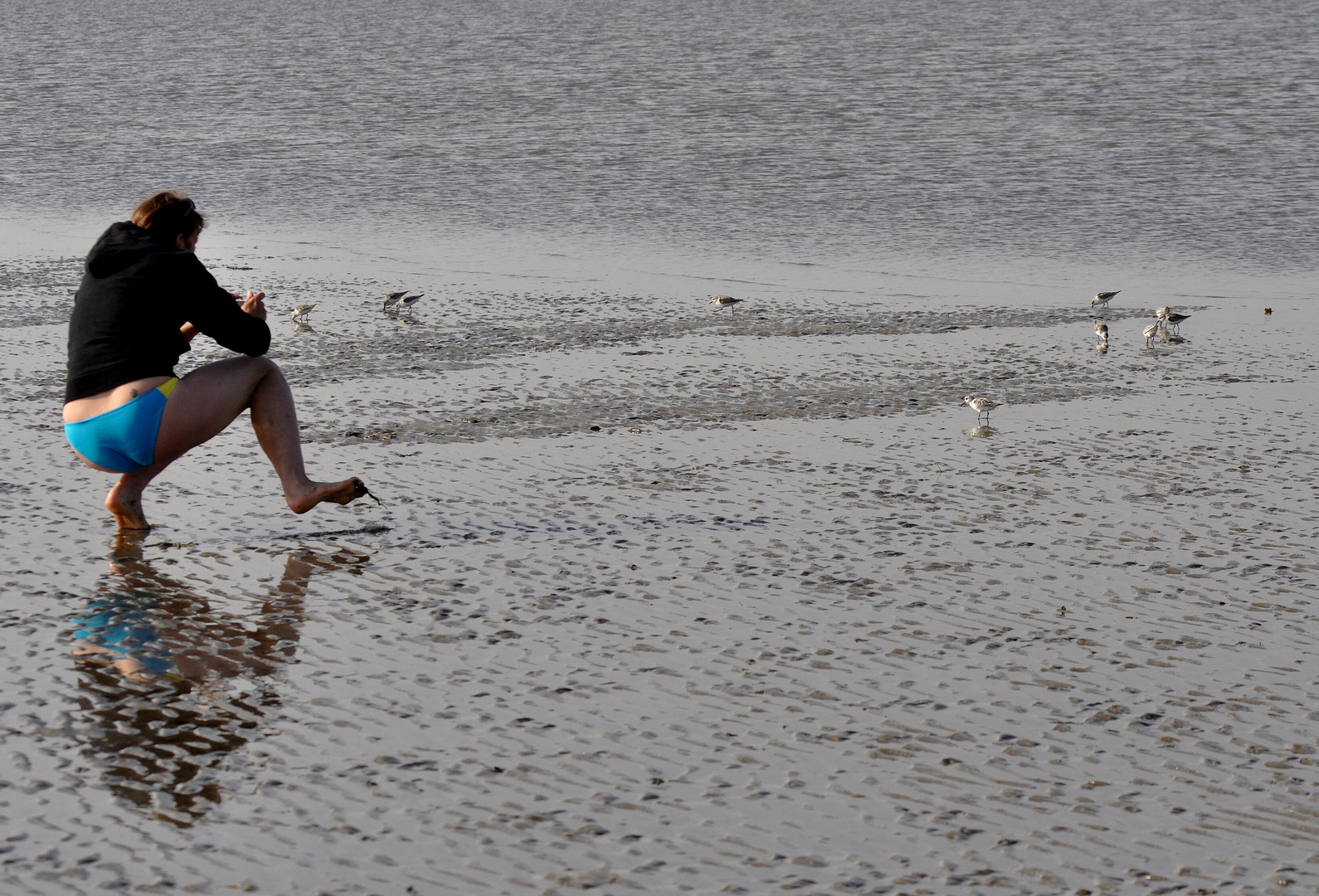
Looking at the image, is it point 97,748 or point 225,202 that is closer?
point 97,748

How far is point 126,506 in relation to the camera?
608 cm

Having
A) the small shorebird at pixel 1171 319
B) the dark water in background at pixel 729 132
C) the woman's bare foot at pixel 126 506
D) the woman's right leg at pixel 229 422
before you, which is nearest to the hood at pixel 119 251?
the woman's right leg at pixel 229 422

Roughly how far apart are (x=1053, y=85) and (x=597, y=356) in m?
19.4

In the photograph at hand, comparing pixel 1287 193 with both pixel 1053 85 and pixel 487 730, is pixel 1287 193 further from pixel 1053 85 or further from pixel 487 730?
pixel 487 730

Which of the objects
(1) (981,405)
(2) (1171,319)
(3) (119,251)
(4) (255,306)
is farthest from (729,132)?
(3) (119,251)

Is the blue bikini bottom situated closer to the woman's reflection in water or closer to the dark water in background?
the woman's reflection in water

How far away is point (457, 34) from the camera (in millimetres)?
39000

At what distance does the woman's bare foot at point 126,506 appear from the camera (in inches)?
239

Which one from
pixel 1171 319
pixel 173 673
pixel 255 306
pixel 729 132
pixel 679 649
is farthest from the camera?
pixel 729 132

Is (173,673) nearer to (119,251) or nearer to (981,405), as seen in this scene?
(119,251)

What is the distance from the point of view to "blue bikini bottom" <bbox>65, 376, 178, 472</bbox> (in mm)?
5906

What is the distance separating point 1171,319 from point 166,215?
7567 millimetres

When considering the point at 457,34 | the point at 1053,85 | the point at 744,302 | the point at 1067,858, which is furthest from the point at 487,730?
the point at 457,34

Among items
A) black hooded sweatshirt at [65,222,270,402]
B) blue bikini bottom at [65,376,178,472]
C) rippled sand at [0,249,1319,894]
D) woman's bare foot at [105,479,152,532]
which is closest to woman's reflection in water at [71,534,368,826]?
rippled sand at [0,249,1319,894]
